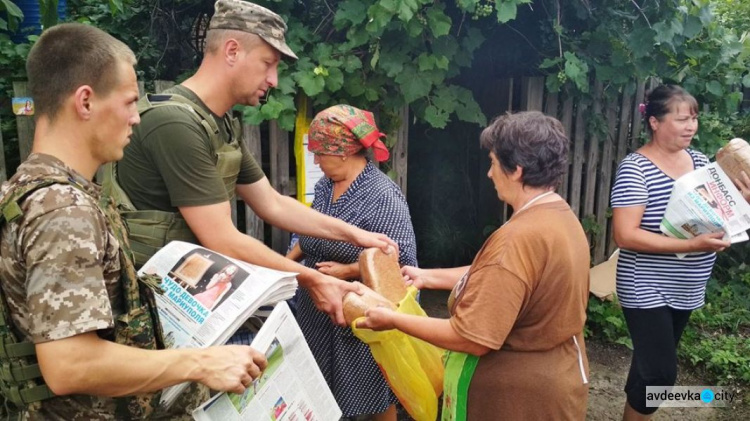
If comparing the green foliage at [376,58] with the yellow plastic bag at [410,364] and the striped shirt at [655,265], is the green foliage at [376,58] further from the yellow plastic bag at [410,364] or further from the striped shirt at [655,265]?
the yellow plastic bag at [410,364]

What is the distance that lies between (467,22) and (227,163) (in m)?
2.58

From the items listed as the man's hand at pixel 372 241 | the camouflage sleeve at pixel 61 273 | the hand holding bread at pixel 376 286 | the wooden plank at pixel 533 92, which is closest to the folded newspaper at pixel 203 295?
the camouflage sleeve at pixel 61 273

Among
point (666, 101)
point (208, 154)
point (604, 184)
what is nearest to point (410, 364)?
point (208, 154)

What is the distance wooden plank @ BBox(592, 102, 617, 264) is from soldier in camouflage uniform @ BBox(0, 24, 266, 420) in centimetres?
463

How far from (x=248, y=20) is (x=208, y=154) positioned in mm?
623

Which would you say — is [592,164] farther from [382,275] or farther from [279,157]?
[382,275]

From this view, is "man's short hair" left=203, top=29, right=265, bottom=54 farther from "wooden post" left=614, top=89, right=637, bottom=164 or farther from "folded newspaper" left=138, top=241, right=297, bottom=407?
"wooden post" left=614, top=89, right=637, bottom=164

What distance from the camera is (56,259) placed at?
4.31ft

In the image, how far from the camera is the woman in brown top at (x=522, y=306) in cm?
198

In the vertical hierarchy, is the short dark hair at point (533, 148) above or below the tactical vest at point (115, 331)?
above

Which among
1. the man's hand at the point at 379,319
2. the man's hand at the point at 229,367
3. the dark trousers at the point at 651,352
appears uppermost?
the man's hand at the point at 229,367

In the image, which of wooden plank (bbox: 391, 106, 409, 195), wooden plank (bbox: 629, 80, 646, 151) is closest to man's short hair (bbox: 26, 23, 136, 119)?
wooden plank (bbox: 391, 106, 409, 195)

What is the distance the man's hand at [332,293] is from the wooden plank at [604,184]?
375 centimetres

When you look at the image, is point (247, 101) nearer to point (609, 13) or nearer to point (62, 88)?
point (62, 88)
